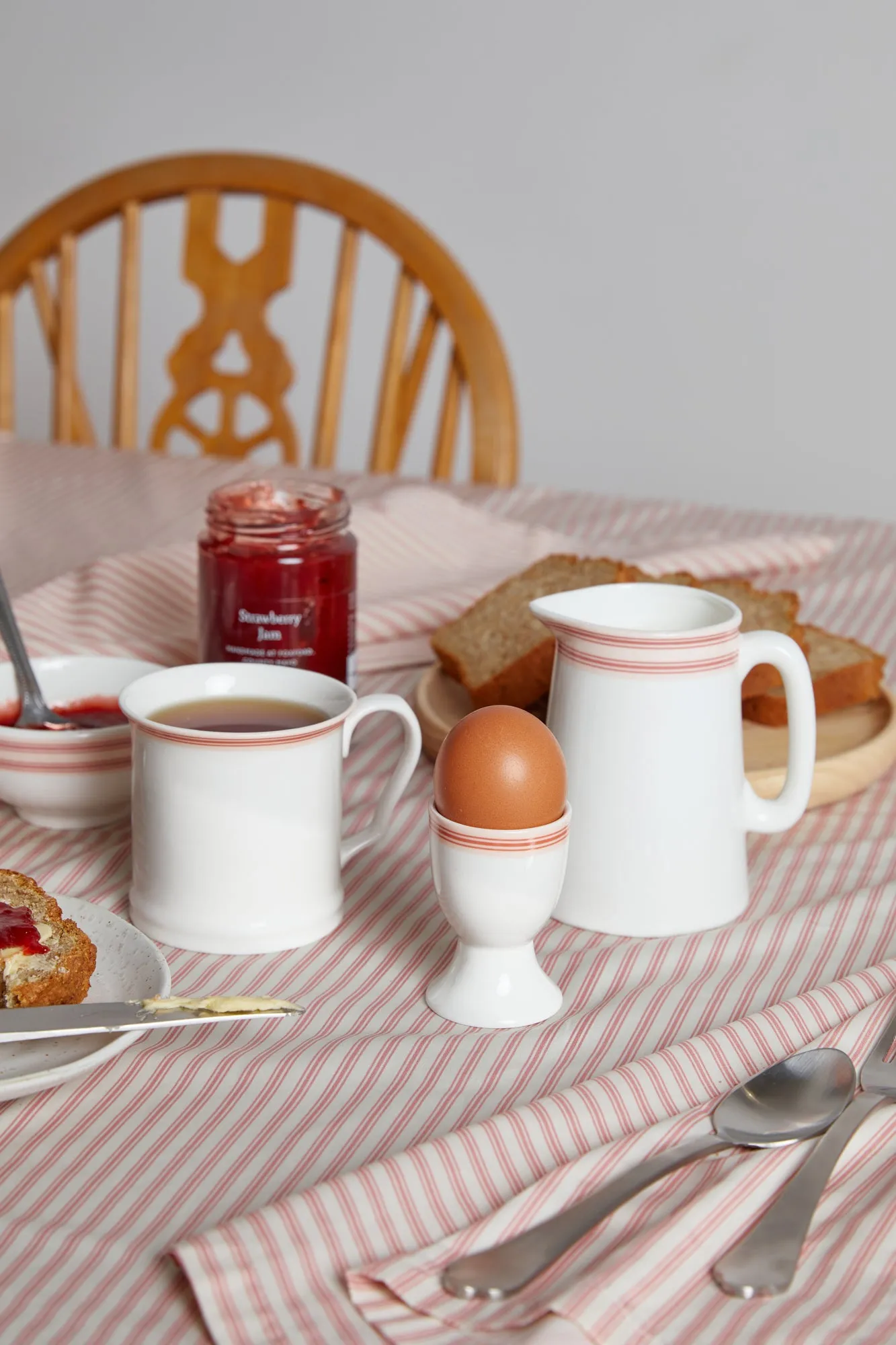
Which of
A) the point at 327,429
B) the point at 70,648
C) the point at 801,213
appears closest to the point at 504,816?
the point at 70,648

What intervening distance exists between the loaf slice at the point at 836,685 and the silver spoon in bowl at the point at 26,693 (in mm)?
407

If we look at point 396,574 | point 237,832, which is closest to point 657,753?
point 237,832

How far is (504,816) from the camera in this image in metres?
0.60

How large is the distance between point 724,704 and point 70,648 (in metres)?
0.53

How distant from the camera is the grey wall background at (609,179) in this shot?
2697mm

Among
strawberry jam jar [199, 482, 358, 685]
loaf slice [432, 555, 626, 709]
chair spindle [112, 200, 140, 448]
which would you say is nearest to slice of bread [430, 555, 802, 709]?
loaf slice [432, 555, 626, 709]

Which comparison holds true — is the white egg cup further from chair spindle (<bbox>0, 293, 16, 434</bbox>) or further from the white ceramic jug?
chair spindle (<bbox>0, 293, 16, 434</bbox>)

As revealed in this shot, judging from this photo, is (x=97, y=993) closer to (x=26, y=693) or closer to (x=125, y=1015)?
(x=125, y=1015)

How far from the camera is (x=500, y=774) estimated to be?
1.96ft

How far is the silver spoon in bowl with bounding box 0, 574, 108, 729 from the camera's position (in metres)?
0.83

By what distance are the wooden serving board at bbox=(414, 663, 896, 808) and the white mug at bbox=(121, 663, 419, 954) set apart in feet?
0.44

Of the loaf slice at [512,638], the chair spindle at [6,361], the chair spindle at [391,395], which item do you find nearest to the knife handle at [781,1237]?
the loaf slice at [512,638]

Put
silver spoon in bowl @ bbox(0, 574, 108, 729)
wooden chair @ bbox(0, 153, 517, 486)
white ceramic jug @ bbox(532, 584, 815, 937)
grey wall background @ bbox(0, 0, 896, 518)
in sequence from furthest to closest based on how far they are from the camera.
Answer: grey wall background @ bbox(0, 0, 896, 518), wooden chair @ bbox(0, 153, 517, 486), silver spoon in bowl @ bbox(0, 574, 108, 729), white ceramic jug @ bbox(532, 584, 815, 937)

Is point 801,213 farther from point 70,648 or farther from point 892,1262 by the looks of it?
point 892,1262
